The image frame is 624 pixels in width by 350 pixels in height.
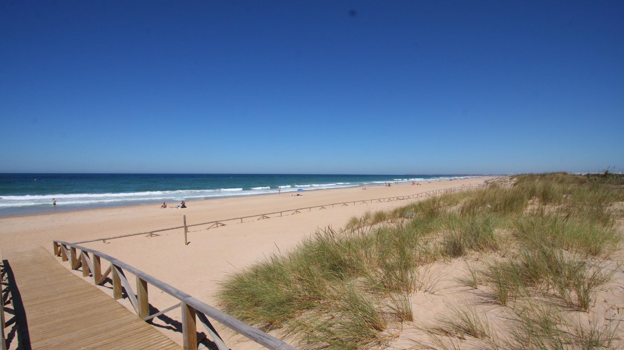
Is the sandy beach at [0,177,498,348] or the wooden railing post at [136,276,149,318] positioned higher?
the wooden railing post at [136,276,149,318]

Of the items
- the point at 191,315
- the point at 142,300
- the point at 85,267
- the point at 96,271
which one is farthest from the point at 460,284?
the point at 85,267

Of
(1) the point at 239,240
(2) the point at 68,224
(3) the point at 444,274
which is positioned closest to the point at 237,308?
(3) the point at 444,274

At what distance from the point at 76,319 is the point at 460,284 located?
18.2 feet

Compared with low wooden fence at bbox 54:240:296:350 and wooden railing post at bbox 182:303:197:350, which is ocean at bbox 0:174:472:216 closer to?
low wooden fence at bbox 54:240:296:350

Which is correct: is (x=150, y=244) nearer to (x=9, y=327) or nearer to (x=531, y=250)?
(x=9, y=327)

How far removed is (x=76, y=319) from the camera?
13.7 feet

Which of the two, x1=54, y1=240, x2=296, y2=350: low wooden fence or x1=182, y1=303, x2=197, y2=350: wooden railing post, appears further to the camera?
x1=182, y1=303, x2=197, y2=350: wooden railing post

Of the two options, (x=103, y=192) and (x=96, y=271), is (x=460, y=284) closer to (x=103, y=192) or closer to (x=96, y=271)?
(x=96, y=271)

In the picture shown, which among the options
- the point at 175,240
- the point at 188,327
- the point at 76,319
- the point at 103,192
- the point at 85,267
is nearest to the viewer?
the point at 188,327

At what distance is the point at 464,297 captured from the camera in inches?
135

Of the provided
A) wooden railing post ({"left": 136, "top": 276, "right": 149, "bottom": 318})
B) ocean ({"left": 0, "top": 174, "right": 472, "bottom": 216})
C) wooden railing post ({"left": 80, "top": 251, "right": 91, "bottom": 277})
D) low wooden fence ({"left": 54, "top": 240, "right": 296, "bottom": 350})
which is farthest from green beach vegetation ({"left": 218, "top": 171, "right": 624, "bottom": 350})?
ocean ({"left": 0, "top": 174, "right": 472, "bottom": 216})

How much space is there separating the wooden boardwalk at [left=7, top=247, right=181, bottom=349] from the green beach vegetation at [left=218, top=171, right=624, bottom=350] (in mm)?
1242

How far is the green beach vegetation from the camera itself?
2.68m

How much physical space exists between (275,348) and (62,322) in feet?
13.2
